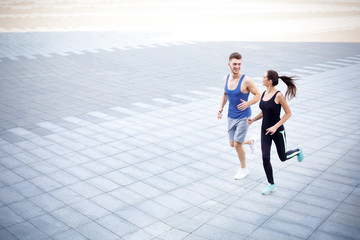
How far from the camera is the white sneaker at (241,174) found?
6.17m

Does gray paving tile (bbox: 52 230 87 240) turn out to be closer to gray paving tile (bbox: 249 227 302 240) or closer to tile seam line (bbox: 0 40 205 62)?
gray paving tile (bbox: 249 227 302 240)

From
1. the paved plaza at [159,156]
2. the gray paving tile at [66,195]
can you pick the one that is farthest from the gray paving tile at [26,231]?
the gray paving tile at [66,195]

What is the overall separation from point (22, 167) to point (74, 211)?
190cm

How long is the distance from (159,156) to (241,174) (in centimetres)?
165

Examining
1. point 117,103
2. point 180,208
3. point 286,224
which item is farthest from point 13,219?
point 117,103

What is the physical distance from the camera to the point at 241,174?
620cm

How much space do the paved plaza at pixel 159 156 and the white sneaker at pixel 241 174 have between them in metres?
0.09

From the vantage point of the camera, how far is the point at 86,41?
2048cm

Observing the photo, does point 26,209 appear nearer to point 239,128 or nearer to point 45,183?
point 45,183

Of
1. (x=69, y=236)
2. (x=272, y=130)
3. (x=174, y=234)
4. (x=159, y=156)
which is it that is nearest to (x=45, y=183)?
(x=69, y=236)

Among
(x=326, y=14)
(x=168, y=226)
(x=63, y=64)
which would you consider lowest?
(x=168, y=226)

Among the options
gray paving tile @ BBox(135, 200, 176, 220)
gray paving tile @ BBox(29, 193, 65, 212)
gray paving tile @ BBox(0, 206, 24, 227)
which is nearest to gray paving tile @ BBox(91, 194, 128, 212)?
gray paving tile @ BBox(135, 200, 176, 220)

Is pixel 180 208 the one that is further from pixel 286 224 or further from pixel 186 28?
pixel 186 28

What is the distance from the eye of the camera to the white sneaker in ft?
20.2
